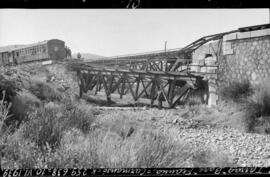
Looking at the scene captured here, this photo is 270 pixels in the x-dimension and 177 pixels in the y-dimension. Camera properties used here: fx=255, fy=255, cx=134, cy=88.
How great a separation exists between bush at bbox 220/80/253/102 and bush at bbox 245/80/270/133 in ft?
0.67

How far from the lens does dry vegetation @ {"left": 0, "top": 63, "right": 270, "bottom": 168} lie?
309cm

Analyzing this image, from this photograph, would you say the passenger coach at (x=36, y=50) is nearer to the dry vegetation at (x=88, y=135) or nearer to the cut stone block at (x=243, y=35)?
the dry vegetation at (x=88, y=135)

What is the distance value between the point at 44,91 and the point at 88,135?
2.79 m

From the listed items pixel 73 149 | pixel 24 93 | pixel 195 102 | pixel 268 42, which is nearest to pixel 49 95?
pixel 24 93

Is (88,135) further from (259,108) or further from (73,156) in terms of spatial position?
(259,108)

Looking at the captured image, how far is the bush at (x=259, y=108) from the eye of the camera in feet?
20.8

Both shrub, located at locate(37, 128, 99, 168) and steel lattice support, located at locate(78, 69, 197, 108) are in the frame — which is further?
steel lattice support, located at locate(78, 69, 197, 108)

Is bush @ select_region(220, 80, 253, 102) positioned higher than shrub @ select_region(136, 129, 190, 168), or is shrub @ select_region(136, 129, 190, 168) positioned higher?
bush @ select_region(220, 80, 253, 102)

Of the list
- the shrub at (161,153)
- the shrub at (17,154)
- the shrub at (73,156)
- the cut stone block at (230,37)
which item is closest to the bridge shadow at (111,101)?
the shrub at (161,153)

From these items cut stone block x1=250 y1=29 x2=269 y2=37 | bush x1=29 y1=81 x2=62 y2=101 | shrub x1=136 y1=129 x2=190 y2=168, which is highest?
cut stone block x1=250 y1=29 x2=269 y2=37

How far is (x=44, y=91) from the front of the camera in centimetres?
621

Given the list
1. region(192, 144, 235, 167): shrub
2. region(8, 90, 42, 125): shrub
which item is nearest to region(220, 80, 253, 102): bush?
region(192, 144, 235, 167): shrub

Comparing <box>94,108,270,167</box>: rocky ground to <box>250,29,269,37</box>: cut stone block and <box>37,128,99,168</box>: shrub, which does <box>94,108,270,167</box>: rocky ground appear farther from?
<box>250,29,269,37</box>: cut stone block

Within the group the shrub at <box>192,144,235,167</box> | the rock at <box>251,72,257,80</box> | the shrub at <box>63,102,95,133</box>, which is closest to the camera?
the shrub at <box>192,144,235,167</box>
